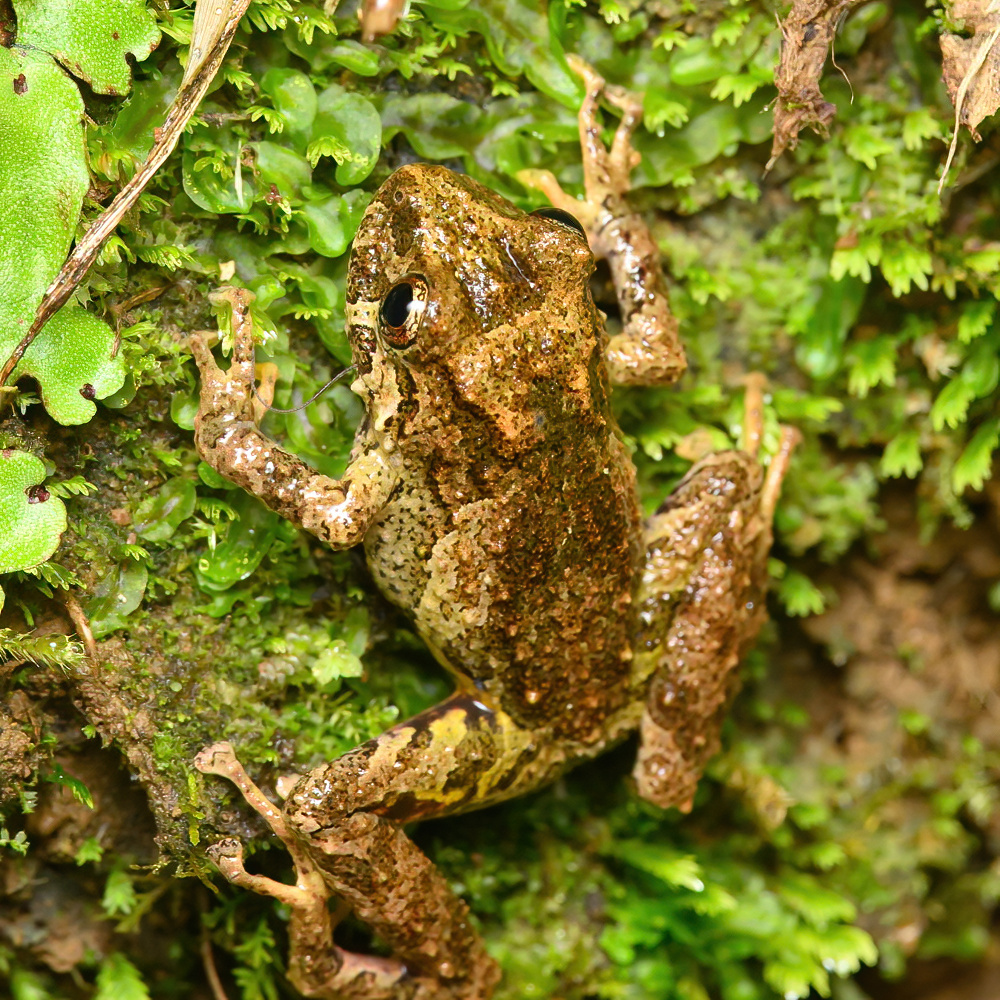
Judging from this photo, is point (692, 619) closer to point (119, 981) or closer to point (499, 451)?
point (499, 451)

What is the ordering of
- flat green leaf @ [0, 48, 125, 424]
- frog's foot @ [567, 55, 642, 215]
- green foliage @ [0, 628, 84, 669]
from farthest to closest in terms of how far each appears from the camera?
frog's foot @ [567, 55, 642, 215] < green foliage @ [0, 628, 84, 669] < flat green leaf @ [0, 48, 125, 424]

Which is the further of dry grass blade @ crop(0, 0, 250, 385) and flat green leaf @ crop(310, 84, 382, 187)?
flat green leaf @ crop(310, 84, 382, 187)

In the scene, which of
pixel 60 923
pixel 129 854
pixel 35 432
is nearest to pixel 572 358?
pixel 35 432

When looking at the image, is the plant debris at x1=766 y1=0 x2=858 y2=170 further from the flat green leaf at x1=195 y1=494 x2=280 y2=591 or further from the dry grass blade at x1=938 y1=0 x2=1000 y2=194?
the flat green leaf at x1=195 y1=494 x2=280 y2=591

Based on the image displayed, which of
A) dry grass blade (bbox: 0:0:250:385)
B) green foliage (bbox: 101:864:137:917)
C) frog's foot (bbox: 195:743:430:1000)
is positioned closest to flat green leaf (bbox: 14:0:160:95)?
dry grass blade (bbox: 0:0:250:385)

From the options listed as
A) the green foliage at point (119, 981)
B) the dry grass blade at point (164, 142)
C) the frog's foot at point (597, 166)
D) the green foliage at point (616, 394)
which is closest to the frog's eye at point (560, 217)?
the frog's foot at point (597, 166)

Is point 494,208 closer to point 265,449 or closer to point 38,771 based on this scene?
point 265,449

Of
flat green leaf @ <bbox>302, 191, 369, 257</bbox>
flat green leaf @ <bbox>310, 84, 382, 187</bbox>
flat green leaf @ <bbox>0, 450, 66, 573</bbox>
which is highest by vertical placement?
flat green leaf @ <bbox>310, 84, 382, 187</bbox>
